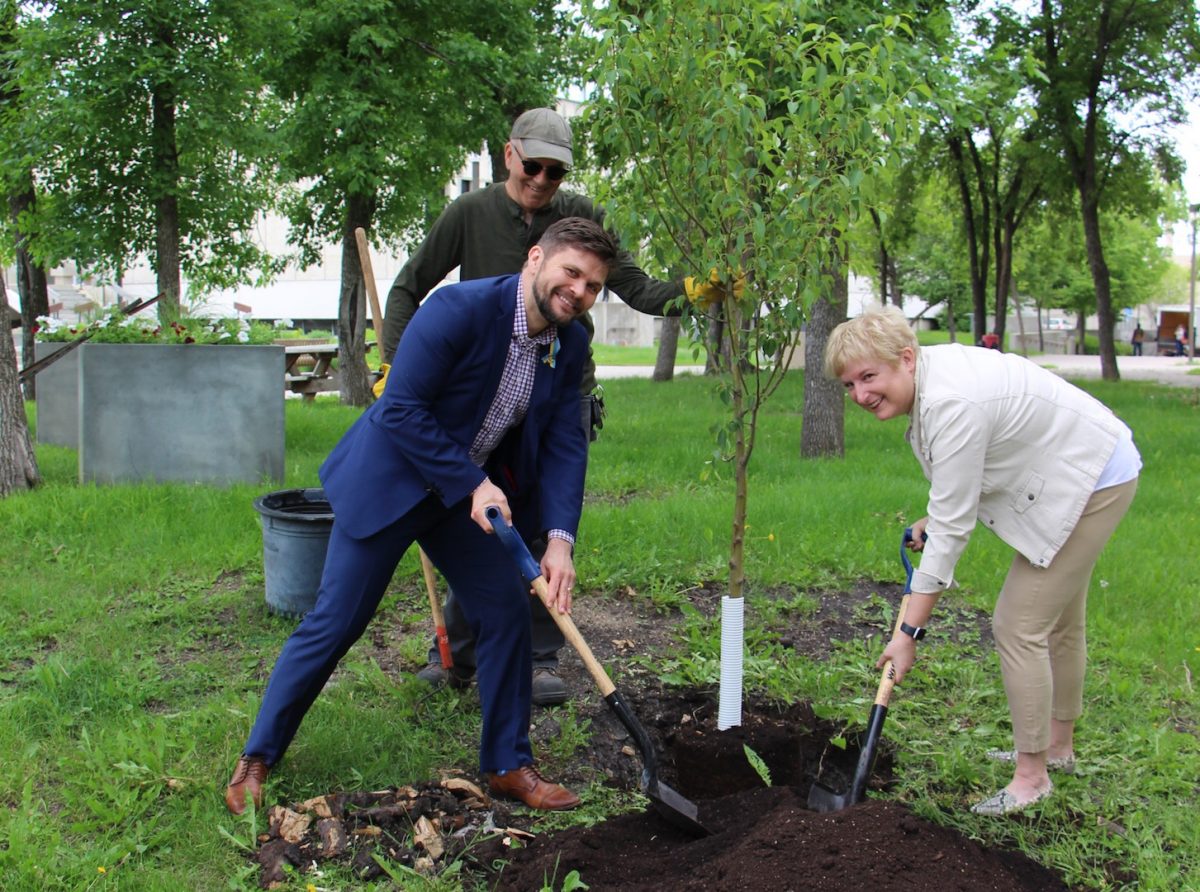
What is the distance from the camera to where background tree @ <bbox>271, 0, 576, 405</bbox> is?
35.8ft

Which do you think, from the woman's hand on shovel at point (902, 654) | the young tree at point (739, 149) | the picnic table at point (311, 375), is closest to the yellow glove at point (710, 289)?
the young tree at point (739, 149)

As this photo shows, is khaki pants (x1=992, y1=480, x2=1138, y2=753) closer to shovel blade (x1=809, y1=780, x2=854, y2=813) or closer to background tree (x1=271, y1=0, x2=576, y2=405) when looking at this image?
shovel blade (x1=809, y1=780, x2=854, y2=813)

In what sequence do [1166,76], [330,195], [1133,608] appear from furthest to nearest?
[1166,76] → [330,195] → [1133,608]

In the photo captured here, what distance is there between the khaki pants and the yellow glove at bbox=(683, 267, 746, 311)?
3.92 feet

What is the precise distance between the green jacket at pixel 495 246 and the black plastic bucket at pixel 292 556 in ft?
3.42

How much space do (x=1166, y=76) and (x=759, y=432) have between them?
12.1 metres

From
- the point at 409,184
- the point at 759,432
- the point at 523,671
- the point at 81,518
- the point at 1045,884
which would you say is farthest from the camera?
the point at 409,184

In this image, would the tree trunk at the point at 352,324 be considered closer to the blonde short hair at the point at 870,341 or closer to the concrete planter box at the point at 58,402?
the concrete planter box at the point at 58,402

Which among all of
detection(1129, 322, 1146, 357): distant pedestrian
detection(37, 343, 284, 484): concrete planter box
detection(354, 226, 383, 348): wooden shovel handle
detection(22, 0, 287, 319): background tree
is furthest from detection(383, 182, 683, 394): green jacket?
detection(1129, 322, 1146, 357): distant pedestrian

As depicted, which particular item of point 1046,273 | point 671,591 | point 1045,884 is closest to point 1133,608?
point 671,591

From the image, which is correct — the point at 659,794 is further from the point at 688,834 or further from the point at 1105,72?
the point at 1105,72

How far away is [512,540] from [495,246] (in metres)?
1.58

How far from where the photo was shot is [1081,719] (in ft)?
12.9

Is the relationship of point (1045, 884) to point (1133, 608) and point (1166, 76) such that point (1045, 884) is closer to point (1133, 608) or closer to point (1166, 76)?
point (1133, 608)
